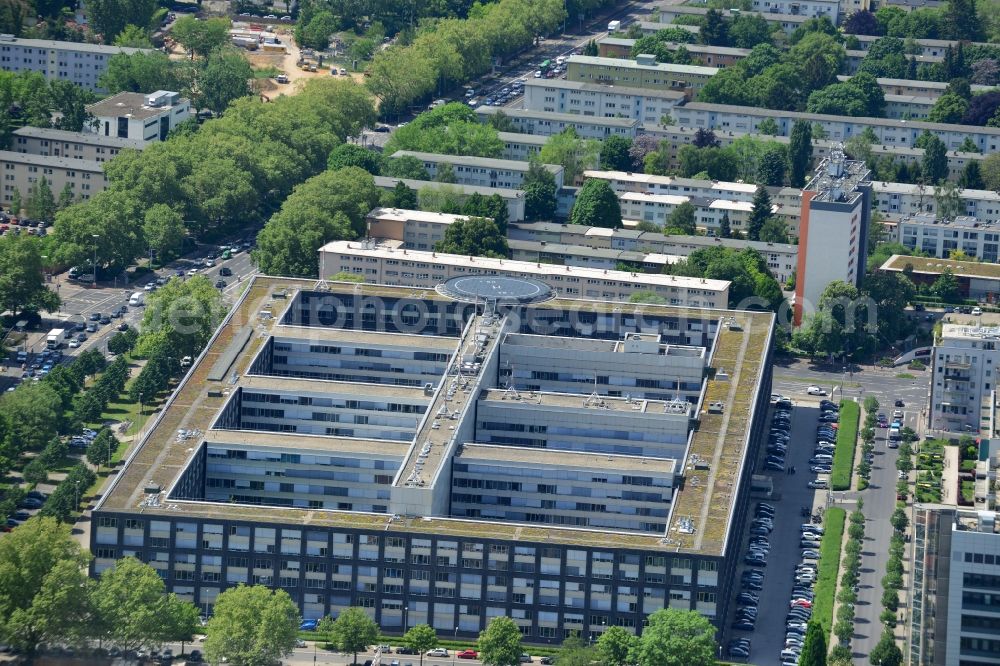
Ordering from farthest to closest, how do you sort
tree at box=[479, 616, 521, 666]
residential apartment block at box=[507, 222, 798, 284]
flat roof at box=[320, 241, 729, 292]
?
residential apartment block at box=[507, 222, 798, 284]
flat roof at box=[320, 241, 729, 292]
tree at box=[479, 616, 521, 666]

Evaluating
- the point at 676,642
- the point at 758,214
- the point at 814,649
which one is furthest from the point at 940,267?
the point at 676,642

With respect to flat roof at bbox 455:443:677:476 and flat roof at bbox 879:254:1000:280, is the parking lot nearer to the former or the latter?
flat roof at bbox 455:443:677:476

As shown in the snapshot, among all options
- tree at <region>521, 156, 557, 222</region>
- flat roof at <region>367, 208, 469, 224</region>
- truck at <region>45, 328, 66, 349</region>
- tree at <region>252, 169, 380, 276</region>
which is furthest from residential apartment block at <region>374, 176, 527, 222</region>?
truck at <region>45, 328, 66, 349</region>

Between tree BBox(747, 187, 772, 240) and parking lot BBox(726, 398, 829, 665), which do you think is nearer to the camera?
parking lot BBox(726, 398, 829, 665)

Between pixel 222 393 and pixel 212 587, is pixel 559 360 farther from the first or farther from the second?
pixel 212 587

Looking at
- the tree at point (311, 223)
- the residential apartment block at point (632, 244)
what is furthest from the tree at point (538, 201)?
the tree at point (311, 223)

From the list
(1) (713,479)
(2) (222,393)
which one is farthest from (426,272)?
(1) (713,479)

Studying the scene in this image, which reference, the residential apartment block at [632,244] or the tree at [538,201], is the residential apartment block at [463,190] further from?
the residential apartment block at [632,244]

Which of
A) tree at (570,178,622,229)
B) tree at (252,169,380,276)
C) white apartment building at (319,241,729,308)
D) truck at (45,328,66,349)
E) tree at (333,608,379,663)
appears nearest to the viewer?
tree at (333,608,379,663)
